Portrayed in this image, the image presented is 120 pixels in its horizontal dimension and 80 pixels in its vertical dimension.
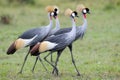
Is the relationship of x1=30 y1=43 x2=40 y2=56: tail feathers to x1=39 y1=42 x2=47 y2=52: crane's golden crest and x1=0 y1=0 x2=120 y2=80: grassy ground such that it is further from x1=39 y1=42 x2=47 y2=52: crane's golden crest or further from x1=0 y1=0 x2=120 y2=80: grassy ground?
x1=0 y1=0 x2=120 y2=80: grassy ground

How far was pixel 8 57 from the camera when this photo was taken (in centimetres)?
1283

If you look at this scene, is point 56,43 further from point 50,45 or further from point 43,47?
point 43,47

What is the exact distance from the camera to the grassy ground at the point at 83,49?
1006 centimetres

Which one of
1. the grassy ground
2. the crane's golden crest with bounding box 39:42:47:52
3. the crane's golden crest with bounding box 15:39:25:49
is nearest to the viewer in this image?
the crane's golden crest with bounding box 39:42:47:52

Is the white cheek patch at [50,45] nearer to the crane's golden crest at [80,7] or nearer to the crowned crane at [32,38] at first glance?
the crowned crane at [32,38]

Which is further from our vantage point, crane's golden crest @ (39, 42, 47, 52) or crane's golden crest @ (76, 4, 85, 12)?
crane's golden crest @ (76, 4, 85, 12)

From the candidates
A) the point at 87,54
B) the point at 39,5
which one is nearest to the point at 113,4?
the point at 39,5

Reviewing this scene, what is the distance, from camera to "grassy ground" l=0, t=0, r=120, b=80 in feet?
33.0

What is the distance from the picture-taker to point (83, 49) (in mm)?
13773

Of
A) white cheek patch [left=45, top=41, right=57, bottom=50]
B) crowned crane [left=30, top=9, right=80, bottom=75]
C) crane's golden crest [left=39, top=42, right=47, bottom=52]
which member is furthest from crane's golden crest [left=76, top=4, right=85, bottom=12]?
crane's golden crest [left=39, top=42, right=47, bottom=52]

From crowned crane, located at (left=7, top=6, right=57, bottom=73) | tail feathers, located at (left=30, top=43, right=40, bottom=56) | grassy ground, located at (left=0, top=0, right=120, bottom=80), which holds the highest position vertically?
crowned crane, located at (left=7, top=6, right=57, bottom=73)

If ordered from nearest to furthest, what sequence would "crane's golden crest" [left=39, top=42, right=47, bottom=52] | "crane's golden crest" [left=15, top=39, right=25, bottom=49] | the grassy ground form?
"crane's golden crest" [left=39, top=42, right=47, bottom=52], "crane's golden crest" [left=15, top=39, right=25, bottom=49], the grassy ground

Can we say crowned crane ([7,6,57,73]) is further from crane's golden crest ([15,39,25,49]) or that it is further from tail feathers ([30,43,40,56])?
tail feathers ([30,43,40,56])

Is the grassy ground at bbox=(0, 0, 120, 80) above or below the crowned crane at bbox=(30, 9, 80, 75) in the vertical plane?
below
